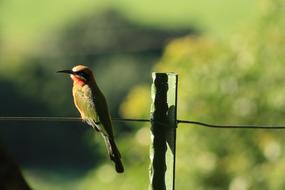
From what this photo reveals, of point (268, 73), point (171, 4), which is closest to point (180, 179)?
point (268, 73)

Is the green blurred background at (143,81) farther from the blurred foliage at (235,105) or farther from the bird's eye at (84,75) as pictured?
the bird's eye at (84,75)

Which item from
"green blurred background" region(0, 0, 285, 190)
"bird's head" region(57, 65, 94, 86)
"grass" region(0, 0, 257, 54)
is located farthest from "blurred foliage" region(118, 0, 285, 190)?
"grass" region(0, 0, 257, 54)

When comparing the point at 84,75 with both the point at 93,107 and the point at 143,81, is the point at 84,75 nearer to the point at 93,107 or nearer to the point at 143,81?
the point at 93,107

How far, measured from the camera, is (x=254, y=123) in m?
9.77

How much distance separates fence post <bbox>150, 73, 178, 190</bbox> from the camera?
4520 mm

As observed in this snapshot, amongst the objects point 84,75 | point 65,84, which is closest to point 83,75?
point 84,75

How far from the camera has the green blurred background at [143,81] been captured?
958 centimetres

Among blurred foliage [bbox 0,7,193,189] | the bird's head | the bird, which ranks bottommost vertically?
blurred foliage [bbox 0,7,193,189]

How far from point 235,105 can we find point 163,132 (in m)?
5.29

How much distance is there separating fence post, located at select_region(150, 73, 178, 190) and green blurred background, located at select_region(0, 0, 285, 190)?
455cm

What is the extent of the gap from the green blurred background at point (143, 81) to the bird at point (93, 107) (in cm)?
339

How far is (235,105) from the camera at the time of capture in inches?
385

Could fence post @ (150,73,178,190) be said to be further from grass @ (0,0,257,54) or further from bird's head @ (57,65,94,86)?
grass @ (0,0,257,54)

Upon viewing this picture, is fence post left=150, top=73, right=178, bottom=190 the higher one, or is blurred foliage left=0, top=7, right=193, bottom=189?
fence post left=150, top=73, right=178, bottom=190
